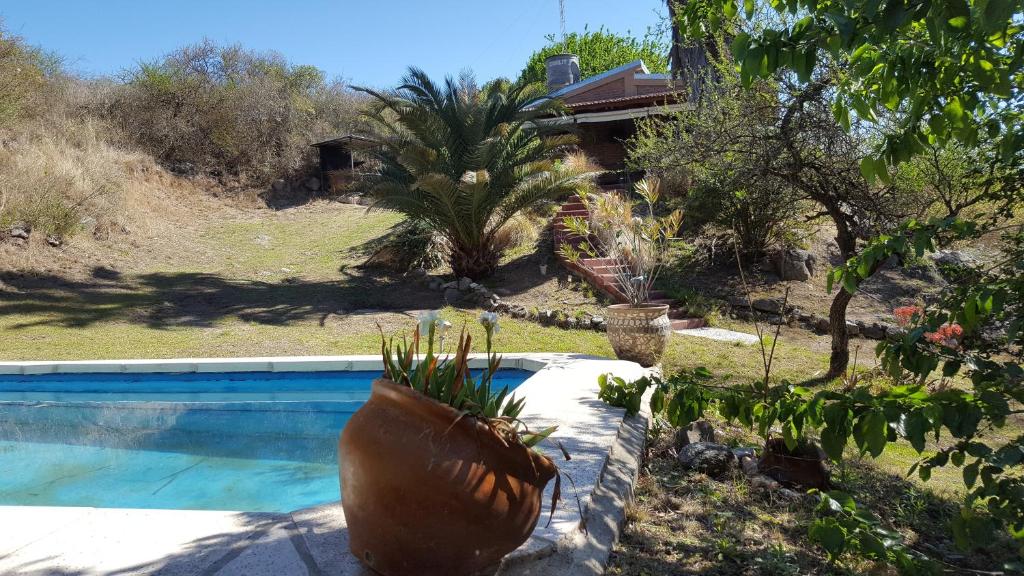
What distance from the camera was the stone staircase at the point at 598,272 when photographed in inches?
465

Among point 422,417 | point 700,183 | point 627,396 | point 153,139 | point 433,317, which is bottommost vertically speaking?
point 627,396

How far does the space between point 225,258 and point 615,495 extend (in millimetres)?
16344

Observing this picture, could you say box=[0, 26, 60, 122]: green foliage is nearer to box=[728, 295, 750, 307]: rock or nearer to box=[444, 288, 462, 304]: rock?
box=[444, 288, 462, 304]: rock

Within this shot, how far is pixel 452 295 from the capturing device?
13781mm

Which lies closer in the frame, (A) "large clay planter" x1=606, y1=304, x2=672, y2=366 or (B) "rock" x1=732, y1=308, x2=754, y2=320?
(A) "large clay planter" x1=606, y1=304, x2=672, y2=366

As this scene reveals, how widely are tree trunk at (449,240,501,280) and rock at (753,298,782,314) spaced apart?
534 cm

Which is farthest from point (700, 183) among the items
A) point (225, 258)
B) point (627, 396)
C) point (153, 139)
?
point (153, 139)

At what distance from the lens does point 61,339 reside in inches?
443

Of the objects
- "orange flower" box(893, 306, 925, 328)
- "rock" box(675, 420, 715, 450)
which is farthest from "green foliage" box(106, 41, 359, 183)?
"rock" box(675, 420, 715, 450)

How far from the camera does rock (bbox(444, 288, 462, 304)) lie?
1362 centimetres

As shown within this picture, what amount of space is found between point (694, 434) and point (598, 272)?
25.8 ft

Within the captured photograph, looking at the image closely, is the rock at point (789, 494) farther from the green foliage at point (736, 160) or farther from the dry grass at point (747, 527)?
the green foliage at point (736, 160)

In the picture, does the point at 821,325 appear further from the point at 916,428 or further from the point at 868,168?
the point at 916,428

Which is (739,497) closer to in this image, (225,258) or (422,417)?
(422,417)
